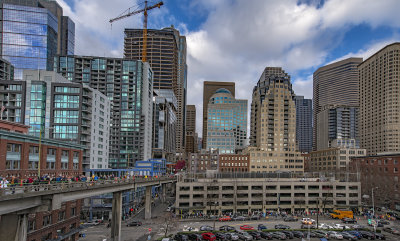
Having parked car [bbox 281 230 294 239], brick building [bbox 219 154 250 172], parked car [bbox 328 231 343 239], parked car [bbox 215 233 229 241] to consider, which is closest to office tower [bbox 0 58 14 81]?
→ brick building [bbox 219 154 250 172]

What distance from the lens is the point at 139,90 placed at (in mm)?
155625

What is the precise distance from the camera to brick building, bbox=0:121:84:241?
4422 centimetres

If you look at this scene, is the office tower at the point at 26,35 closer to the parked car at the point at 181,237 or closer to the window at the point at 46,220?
the window at the point at 46,220

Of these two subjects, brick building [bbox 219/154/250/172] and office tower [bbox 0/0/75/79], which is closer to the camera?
brick building [bbox 219/154/250/172]

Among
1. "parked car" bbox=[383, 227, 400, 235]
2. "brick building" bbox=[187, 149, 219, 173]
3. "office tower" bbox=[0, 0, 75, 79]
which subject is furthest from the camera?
"office tower" bbox=[0, 0, 75, 79]

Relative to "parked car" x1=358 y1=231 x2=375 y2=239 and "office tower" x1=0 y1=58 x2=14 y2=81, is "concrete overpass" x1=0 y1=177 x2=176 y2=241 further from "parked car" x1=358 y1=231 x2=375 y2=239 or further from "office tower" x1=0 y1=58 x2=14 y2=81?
"office tower" x1=0 y1=58 x2=14 y2=81

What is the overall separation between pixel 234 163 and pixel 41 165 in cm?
10640

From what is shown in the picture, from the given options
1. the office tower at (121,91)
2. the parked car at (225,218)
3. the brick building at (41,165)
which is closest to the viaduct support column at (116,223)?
the brick building at (41,165)

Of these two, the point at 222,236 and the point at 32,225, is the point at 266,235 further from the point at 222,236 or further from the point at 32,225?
the point at 32,225

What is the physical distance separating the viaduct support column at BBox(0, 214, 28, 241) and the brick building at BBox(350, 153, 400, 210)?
9481 cm

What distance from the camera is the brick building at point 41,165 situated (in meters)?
44.2

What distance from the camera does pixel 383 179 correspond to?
96.6m

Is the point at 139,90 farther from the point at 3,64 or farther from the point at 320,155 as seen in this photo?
the point at 320,155

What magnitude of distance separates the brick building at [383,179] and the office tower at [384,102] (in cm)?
9006
